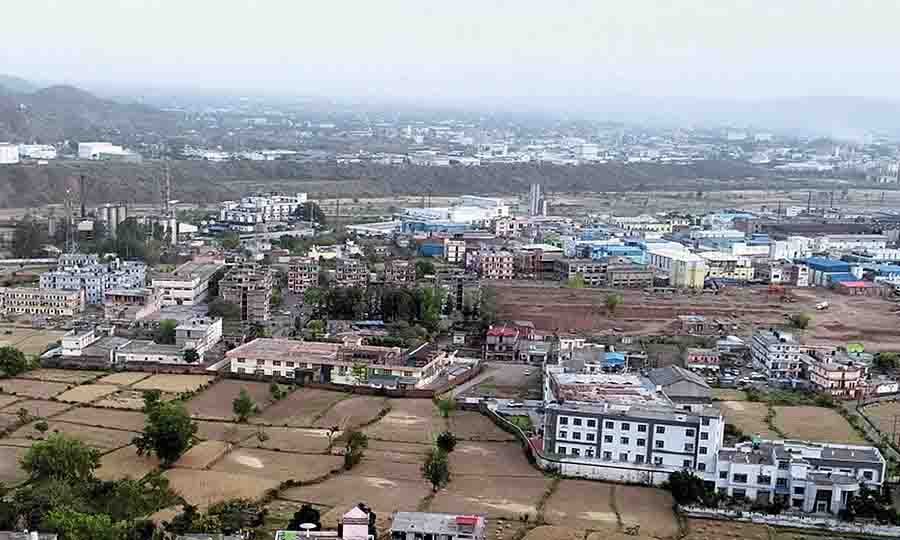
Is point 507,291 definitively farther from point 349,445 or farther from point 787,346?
point 349,445

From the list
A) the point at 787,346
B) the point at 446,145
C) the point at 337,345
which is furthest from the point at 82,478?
the point at 446,145

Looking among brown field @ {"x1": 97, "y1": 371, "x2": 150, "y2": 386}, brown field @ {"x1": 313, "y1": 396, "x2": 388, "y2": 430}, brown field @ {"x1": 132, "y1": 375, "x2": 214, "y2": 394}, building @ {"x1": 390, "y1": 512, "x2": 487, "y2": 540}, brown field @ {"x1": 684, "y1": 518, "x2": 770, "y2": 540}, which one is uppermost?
building @ {"x1": 390, "y1": 512, "x2": 487, "y2": 540}

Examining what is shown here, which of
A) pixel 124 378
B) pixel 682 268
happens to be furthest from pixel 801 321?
pixel 124 378

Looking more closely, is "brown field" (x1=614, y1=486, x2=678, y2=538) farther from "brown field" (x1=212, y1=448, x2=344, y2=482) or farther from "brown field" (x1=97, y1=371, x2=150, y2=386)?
"brown field" (x1=97, y1=371, x2=150, y2=386)

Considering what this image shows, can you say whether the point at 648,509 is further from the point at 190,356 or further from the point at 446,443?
the point at 190,356

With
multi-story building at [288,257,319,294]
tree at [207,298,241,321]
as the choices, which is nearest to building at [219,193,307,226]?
multi-story building at [288,257,319,294]
